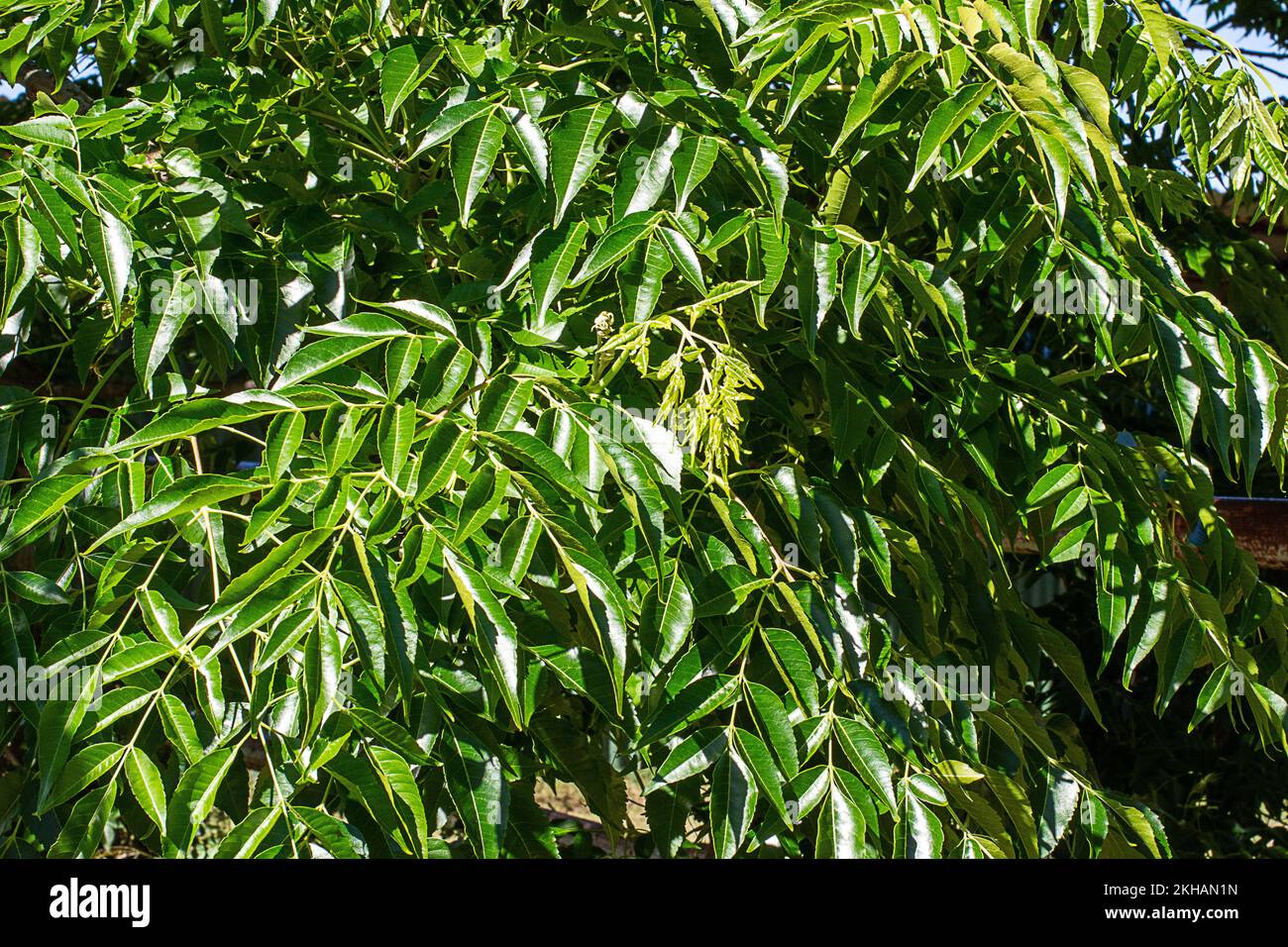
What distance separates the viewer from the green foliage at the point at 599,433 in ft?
3.59

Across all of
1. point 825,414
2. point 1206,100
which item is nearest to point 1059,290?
point 825,414

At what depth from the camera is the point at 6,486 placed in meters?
1.39

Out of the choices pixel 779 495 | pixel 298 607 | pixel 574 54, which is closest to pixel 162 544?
pixel 298 607

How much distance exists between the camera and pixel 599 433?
114cm

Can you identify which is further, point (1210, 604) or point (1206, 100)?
point (1206, 100)

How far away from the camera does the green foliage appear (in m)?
1.09

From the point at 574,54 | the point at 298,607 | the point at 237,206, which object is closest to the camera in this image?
the point at 298,607

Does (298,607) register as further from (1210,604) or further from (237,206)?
(1210,604)

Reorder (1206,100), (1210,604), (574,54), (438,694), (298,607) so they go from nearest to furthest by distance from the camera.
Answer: (298,607), (438,694), (1210,604), (574,54), (1206,100)
